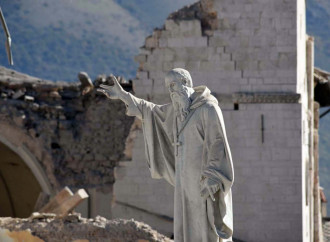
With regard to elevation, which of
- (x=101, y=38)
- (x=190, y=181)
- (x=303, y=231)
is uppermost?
(x=101, y=38)

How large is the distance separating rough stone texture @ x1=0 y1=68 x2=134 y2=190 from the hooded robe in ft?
45.2

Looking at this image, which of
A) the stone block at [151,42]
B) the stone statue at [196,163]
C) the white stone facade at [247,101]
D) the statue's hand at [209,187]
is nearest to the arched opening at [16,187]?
the white stone facade at [247,101]

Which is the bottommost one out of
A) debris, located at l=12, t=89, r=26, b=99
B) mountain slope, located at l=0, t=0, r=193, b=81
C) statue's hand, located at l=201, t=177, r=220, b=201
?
statue's hand, located at l=201, t=177, r=220, b=201

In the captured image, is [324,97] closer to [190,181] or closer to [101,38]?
[190,181]

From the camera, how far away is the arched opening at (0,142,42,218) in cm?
2877

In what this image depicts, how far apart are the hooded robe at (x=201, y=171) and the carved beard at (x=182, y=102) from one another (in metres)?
0.04

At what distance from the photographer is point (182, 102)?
39.2 feet

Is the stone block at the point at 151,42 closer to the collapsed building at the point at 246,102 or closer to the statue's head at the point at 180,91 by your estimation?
the collapsed building at the point at 246,102

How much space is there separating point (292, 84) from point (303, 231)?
7.92ft

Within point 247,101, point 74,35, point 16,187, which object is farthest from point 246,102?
point 74,35

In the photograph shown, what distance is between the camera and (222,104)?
2012 centimetres

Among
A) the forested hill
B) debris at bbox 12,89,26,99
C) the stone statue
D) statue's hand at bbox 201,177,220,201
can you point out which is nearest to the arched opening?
debris at bbox 12,89,26,99

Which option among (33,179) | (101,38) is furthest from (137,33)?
(33,179)

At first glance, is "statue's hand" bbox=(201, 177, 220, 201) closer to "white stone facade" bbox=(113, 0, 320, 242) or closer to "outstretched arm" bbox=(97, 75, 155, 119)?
"outstretched arm" bbox=(97, 75, 155, 119)
